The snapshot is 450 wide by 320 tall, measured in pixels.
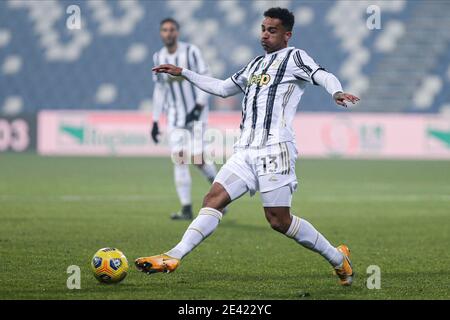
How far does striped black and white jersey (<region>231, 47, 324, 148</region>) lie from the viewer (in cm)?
639

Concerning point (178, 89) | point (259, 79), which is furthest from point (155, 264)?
point (178, 89)

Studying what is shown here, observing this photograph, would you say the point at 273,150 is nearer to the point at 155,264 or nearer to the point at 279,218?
the point at 279,218

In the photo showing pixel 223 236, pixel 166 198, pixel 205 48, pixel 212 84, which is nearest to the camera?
pixel 212 84

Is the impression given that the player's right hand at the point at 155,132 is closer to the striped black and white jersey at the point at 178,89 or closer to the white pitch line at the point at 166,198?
the striped black and white jersey at the point at 178,89

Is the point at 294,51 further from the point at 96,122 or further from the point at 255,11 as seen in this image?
the point at 255,11

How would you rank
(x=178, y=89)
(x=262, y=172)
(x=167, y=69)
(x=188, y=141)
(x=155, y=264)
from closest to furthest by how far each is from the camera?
1. (x=155, y=264)
2. (x=262, y=172)
3. (x=167, y=69)
4. (x=188, y=141)
5. (x=178, y=89)

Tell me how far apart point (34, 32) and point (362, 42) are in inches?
411

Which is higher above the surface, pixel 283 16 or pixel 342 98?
pixel 283 16

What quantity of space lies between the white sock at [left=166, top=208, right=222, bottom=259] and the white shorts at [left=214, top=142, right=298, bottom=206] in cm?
19

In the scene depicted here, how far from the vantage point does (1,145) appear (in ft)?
80.9

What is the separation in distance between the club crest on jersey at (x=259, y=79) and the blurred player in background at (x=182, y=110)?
4821mm

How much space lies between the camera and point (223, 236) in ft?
31.7

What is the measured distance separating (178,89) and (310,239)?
19.4 feet

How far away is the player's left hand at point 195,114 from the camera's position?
11375 mm
